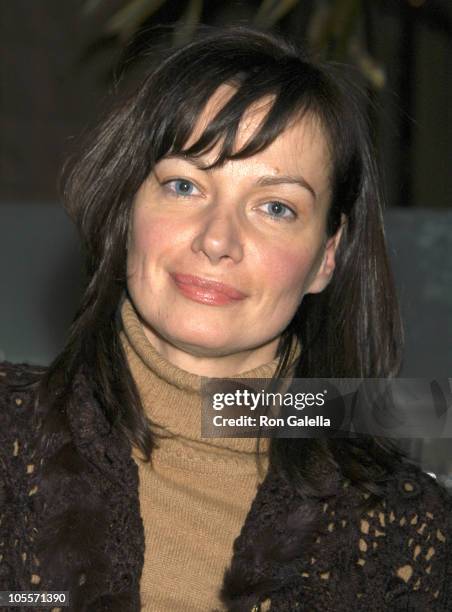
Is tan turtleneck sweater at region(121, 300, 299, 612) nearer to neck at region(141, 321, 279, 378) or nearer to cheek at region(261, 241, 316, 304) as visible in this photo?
neck at region(141, 321, 279, 378)

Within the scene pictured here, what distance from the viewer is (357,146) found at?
5.59ft

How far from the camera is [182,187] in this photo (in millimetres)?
1548

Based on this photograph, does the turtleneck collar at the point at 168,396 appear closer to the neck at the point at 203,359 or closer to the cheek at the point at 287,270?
the neck at the point at 203,359

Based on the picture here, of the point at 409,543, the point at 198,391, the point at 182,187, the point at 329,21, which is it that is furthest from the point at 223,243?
the point at 329,21

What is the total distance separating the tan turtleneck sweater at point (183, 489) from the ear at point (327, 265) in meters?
0.19

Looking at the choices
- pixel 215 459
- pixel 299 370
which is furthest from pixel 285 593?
pixel 299 370

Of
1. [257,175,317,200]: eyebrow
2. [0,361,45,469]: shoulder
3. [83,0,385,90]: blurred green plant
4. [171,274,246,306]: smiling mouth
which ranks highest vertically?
[83,0,385,90]: blurred green plant

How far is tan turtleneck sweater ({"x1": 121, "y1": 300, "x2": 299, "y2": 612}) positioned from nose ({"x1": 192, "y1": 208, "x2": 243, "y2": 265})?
20 centimetres

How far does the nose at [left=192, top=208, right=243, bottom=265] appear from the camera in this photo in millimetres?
1478

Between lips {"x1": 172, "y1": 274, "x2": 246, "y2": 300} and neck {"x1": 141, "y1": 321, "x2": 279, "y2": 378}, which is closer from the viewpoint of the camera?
lips {"x1": 172, "y1": 274, "x2": 246, "y2": 300}

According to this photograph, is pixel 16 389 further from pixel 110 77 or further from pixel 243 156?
pixel 110 77

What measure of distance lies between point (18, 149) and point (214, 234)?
2.63 metres

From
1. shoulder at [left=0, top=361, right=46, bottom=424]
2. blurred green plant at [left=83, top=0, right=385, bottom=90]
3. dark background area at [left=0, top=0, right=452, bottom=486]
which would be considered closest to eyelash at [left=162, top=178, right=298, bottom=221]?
shoulder at [left=0, top=361, right=46, bottom=424]

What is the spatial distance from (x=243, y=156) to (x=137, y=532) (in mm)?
542
